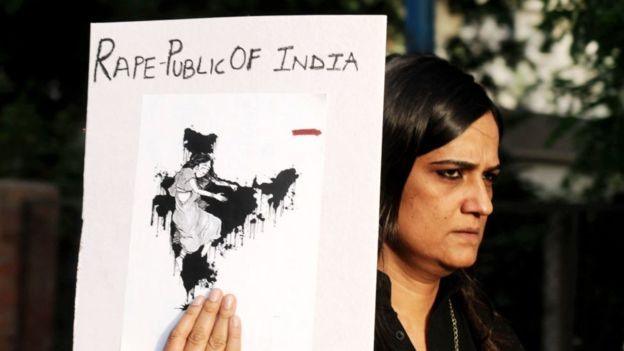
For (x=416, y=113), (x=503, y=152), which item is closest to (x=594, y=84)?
(x=416, y=113)

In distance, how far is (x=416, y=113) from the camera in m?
1.87

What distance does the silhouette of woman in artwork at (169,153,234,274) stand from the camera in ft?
5.57

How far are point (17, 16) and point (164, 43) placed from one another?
3440 millimetres

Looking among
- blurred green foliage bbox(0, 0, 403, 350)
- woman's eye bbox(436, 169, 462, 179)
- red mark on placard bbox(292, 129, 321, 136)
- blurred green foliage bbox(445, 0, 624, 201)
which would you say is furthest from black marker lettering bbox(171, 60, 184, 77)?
blurred green foliage bbox(0, 0, 403, 350)

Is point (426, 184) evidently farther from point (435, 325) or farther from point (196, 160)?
point (196, 160)

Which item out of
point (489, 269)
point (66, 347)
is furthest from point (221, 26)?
point (66, 347)

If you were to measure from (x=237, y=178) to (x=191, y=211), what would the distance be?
10cm

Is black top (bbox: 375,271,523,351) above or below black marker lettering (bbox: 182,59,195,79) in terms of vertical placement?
below

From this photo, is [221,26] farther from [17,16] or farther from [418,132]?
[17,16]

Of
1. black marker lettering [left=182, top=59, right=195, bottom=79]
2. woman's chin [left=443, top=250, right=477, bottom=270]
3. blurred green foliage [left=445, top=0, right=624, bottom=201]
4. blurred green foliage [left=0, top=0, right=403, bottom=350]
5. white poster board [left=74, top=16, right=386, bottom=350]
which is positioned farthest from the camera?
blurred green foliage [left=0, top=0, right=403, bottom=350]

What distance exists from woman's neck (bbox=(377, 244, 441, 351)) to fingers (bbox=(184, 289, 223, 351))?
0.40 meters

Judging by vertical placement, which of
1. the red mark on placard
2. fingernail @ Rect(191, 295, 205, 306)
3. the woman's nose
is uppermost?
the red mark on placard

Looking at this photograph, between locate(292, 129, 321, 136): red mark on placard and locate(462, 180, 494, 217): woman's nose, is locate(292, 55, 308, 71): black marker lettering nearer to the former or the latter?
locate(292, 129, 321, 136): red mark on placard

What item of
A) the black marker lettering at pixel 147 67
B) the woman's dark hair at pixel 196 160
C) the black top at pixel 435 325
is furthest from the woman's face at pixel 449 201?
the black marker lettering at pixel 147 67
